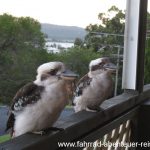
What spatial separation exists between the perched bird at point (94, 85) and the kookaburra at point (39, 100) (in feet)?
1.01

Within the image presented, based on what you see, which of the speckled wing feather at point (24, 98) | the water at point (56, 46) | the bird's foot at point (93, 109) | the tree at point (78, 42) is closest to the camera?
the speckled wing feather at point (24, 98)

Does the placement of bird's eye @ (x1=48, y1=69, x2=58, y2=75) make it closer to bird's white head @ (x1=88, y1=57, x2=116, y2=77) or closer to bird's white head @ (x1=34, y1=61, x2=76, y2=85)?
bird's white head @ (x1=34, y1=61, x2=76, y2=85)

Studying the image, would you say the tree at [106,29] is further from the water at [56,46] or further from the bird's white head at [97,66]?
the water at [56,46]

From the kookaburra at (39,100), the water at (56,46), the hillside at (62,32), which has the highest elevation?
the hillside at (62,32)

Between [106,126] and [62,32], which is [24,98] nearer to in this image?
[62,32]

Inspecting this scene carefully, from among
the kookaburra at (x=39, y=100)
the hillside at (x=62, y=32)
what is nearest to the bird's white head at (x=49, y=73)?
the kookaburra at (x=39, y=100)

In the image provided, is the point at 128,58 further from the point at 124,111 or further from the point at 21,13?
the point at 21,13

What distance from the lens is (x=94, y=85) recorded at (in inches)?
60.5

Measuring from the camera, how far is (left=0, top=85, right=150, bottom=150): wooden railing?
47.1 inches

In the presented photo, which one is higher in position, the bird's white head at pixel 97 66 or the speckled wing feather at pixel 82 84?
the bird's white head at pixel 97 66

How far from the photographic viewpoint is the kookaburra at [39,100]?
1.15 meters

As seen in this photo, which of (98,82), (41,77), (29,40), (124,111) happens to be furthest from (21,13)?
(124,111)

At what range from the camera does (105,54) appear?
1.80m

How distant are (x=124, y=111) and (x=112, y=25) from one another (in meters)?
0.44
